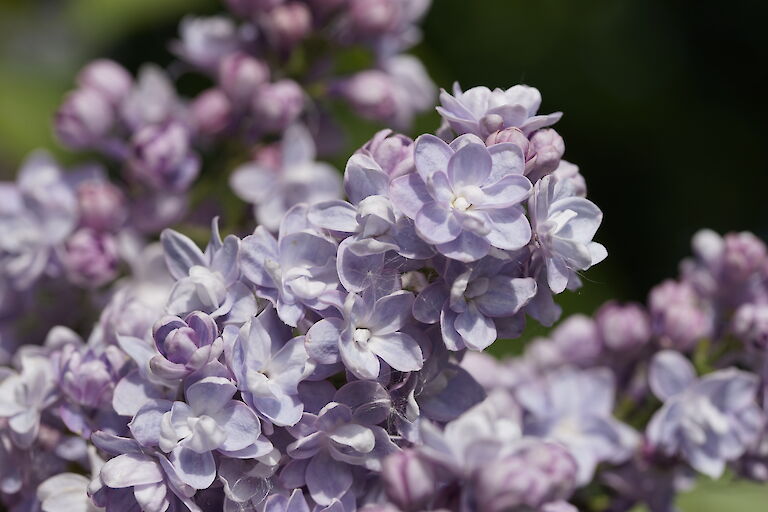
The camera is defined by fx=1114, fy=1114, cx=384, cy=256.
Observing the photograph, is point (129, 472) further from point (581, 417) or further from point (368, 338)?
point (581, 417)

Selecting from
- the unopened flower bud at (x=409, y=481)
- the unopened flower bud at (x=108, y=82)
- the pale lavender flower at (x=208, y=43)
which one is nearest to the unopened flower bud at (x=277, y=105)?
the pale lavender flower at (x=208, y=43)

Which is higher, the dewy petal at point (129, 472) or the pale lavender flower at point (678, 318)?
the dewy petal at point (129, 472)

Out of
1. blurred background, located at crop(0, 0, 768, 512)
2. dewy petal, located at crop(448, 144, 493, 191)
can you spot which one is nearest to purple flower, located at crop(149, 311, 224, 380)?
dewy petal, located at crop(448, 144, 493, 191)

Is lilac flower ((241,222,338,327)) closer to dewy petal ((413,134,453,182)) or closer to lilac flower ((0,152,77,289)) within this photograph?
dewy petal ((413,134,453,182))

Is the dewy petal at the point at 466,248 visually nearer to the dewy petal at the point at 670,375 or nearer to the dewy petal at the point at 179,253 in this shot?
the dewy petal at the point at 179,253

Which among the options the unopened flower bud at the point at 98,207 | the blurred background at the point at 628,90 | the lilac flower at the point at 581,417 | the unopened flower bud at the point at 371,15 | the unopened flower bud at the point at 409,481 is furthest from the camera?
the blurred background at the point at 628,90

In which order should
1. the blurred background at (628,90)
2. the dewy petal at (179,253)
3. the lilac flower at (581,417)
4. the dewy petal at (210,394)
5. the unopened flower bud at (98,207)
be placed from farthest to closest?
the blurred background at (628,90), the unopened flower bud at (98,207), the lilac flower at (581,417), the dewy petal at (179,253), the dewy petal at (210,394)
